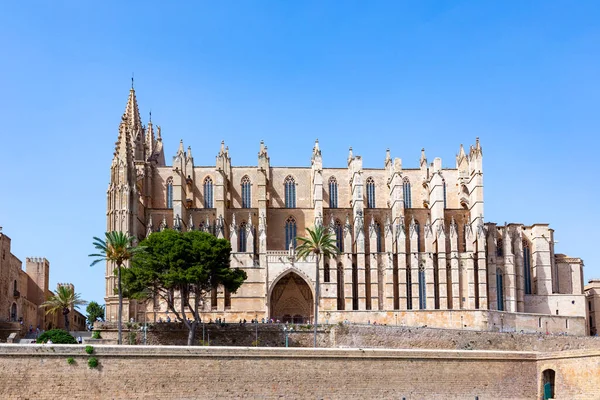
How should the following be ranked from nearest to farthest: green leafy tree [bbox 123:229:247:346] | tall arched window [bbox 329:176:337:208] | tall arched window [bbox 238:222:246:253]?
green leafy tree [bbox 123:229:247:346], tall arched window [bbox 238:222:246:253], tall arched window [bbox 329:176:337:208]

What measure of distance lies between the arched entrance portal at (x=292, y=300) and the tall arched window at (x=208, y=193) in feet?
35.7

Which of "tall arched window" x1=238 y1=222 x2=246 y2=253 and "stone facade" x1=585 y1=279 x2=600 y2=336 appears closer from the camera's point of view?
"tall arched window" x1=238 y1=222 x2=246 y2=253

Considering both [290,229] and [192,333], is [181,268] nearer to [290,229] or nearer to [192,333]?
[192,333]

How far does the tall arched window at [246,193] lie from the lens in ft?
262

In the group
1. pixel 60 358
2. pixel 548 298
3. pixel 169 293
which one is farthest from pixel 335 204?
pixel 60 358

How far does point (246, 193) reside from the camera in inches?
3162

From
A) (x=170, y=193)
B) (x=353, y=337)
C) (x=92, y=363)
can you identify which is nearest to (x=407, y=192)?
(x=170, y=193)

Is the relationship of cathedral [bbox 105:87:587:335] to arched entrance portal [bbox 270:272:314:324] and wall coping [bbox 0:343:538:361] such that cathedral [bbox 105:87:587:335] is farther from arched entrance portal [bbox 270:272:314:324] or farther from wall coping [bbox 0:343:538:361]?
wall coping [bbox 0:343:538:361]

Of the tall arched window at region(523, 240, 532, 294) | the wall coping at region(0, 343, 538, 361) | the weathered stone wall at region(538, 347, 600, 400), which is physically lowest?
the weathered stone wall at region(538, 347, 600, 400)

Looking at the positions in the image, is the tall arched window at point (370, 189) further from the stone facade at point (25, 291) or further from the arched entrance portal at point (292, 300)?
the stone facade at point (25, 291)

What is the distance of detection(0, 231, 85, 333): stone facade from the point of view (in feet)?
215

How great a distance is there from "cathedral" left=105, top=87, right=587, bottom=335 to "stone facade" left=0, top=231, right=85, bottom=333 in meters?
7.17

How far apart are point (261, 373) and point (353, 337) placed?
1232 centimetres

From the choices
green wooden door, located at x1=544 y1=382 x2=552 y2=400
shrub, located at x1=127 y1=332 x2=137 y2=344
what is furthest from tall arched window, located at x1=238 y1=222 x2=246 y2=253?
green wooden door, located at x1=544 y1=382 x2=552 y2=400
